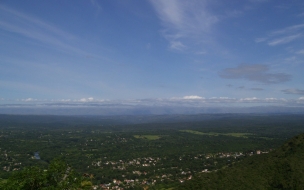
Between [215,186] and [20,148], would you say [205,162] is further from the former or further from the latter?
[20,148]

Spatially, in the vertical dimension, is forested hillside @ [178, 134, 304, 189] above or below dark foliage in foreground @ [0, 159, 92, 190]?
below

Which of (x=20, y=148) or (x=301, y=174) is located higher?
(x=301, y=174)

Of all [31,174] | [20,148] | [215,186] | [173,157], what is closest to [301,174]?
[215,186]

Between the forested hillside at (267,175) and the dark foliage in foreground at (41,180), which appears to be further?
the forested hillside at (267,175)

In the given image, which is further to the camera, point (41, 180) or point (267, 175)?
point (267, 175)

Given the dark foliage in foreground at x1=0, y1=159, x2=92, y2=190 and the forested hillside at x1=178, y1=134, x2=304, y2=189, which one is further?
the forested hillside at x1=178, y1=134, x2=304, y2=189

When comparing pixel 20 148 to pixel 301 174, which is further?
pixel 20 148

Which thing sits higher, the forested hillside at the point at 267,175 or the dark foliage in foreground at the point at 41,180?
the dark foliage in foreground at the point at 41,180

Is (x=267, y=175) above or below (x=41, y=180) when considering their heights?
below
